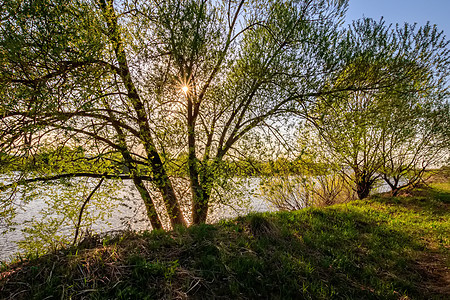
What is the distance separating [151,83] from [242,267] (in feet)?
18.4

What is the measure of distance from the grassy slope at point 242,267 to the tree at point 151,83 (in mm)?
2363

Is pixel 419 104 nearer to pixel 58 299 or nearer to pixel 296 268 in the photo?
pixel 296 268

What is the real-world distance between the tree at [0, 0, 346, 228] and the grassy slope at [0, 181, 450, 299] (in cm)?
236

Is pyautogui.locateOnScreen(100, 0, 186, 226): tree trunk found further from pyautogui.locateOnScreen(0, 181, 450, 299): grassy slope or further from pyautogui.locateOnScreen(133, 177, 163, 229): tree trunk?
pyautogui.locateOnScreen(0, 181, 450, 299): grassy slope

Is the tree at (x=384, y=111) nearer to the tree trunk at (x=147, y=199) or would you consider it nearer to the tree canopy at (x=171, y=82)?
the tree canopy at (x=171, y=82)

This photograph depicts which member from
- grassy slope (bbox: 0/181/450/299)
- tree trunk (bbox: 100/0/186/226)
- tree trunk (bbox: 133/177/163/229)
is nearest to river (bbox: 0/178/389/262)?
tree trunk (bbox: 133/177/163/229)

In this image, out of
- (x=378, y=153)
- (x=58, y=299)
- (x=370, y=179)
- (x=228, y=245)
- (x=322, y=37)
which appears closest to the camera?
(x=58, y=299)

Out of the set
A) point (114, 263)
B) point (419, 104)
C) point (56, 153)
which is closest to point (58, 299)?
point (114, 263)

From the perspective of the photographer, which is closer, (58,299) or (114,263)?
(58,299)

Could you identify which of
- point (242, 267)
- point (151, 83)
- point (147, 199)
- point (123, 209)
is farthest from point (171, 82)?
point (123, 209)

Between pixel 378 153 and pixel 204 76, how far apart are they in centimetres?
978

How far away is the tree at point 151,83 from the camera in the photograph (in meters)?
4.33

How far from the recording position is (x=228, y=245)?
3557 mm

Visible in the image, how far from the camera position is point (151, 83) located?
6449 millimetres
